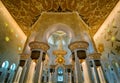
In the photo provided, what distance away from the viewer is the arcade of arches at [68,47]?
241 inches

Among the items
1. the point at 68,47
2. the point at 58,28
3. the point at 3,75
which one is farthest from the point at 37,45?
the point at 3,75

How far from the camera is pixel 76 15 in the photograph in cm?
Answer: 822

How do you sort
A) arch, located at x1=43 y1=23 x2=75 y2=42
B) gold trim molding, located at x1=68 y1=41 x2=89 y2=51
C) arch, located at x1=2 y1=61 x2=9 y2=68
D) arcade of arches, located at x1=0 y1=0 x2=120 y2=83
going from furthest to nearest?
arch, located at x1=2 y1=61 x2=9 y2=68
arch, located at x1=43 y1=23 x2=75 y2=42
gold trim molding, located at x1=68 y1=41 x2=89 y2=51
arcade of arches, located at x1=0 y1=0 x2=120 y2=83

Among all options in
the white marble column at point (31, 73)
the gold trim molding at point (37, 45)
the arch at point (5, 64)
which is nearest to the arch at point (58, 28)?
the gold trim molding at point (37, 45)

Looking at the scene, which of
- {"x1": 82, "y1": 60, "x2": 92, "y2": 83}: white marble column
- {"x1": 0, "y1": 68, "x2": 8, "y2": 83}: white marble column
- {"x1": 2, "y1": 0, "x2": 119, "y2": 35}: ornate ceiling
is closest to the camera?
{"x1": 82, "y1": 60, "x2": 92, "y2": 83}: white marble column

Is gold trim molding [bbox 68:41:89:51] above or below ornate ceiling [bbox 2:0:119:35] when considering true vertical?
below

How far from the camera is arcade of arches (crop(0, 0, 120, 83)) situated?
6.13 m

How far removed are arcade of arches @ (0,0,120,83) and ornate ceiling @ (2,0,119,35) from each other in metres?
0.26

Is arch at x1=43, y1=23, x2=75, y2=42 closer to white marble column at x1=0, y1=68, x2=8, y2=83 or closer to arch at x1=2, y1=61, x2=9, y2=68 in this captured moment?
arch at x1=2, y1=61, x2=9, y2=68

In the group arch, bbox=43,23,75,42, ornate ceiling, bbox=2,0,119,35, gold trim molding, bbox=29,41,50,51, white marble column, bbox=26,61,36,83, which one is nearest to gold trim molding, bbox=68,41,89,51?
arch, bbox=43,23,75,42

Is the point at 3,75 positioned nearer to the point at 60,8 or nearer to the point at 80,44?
the point at 80,44

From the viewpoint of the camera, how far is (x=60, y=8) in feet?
26.5

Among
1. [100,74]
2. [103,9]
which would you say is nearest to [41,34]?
[100,74]

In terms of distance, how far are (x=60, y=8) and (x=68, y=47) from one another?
2715 mm
